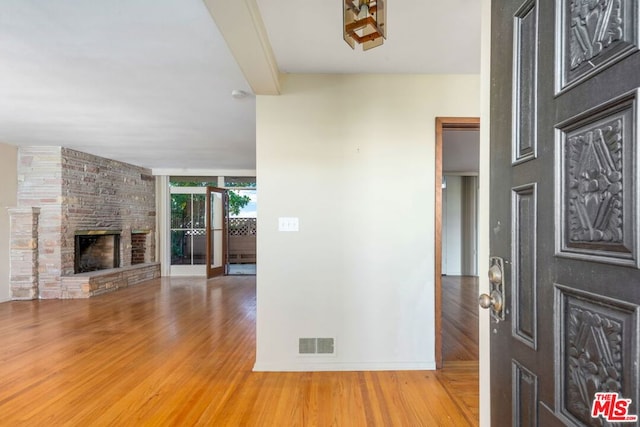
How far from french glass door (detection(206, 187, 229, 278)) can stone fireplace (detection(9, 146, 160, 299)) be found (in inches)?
62.2

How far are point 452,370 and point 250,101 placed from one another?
10.1 ft

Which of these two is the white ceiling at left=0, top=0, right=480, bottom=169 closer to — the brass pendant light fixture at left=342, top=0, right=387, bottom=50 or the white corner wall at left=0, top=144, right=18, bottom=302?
the brass pendant light fixture at left=342, top=0, right=387, bottom=50

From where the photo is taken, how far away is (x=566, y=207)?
63 centimetres

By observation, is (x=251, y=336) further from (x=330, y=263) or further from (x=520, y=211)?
(x=520, y=211)

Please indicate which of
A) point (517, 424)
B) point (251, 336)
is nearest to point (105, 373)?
point (251, 336)

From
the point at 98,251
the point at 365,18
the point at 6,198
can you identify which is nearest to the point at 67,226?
the point at 6,198

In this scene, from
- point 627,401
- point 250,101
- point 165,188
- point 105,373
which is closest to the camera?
point 627,401

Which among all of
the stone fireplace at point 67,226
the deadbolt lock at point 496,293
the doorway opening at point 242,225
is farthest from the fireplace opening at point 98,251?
the deadbolt lock at point 496,293

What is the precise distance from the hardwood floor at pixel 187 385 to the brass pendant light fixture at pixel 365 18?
6.97 feet

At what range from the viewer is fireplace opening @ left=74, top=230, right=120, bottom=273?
5.77 metres

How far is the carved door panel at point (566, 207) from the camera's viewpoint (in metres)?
0.52

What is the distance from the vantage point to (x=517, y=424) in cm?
79

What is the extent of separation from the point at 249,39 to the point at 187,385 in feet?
8.11

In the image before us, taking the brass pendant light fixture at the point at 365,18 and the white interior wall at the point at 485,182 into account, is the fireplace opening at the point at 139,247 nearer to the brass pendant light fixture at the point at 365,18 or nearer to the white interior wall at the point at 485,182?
the brass pendant light fixture at the point at 365,18
